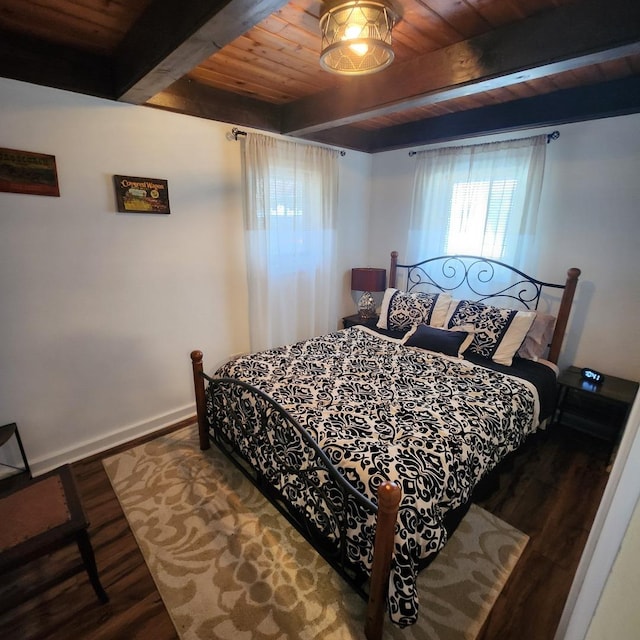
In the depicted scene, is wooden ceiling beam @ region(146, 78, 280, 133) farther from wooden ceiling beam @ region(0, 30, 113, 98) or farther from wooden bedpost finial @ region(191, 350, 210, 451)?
wooden bedpost finial @ region(191, 350, 210, 451)

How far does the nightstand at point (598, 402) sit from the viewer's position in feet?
7.52

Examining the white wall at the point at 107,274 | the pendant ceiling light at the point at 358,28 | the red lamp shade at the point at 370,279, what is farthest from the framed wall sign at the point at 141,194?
the red lamp shade at the point at 370,279

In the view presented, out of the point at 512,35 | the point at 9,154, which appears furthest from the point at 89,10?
the point at 512,35

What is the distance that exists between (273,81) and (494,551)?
3131 millimetres

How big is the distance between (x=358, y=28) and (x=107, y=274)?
2048mm

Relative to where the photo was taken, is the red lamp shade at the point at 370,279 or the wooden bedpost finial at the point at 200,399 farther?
the red lamp shade at the point at 370,279

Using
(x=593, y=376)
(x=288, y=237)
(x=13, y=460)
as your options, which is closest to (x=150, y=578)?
(x=13, y=460)

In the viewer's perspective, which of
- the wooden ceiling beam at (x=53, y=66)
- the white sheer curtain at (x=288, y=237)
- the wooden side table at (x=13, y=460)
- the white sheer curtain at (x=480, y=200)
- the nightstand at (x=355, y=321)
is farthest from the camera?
the nightstand at (x=355, y=321)

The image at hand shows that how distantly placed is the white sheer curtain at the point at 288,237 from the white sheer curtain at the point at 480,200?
3.05 feet

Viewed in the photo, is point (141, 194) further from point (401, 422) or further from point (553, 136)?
point (553, 136)

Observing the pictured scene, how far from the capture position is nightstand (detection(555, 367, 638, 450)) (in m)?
2.29

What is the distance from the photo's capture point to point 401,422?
169 cm

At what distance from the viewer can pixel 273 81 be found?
7.47ft

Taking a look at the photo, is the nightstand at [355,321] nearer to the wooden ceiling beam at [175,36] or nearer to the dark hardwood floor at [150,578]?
the dark hardwood floor at [150,578]
